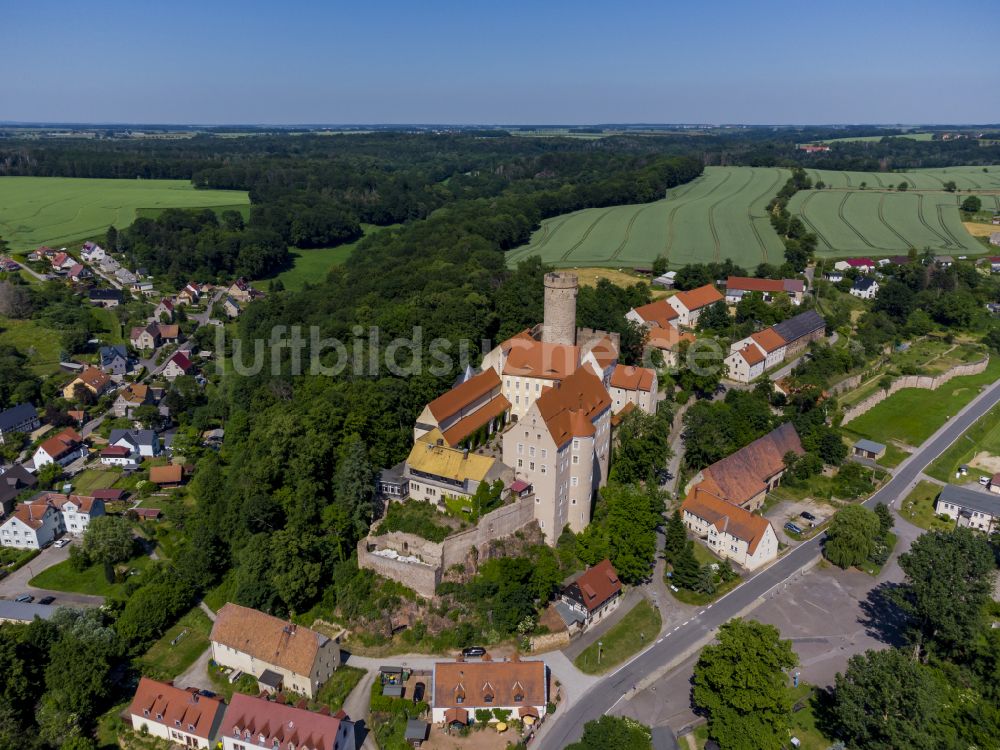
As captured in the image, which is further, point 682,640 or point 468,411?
point 468,411

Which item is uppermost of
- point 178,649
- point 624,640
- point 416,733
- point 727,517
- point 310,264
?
point 310,264

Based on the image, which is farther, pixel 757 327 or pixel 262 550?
pixel 757 327

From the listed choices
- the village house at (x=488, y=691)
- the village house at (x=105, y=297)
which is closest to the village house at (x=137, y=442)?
the village house at (x=488, y=691)

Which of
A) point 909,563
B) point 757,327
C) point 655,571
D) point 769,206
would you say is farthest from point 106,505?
point 769,206

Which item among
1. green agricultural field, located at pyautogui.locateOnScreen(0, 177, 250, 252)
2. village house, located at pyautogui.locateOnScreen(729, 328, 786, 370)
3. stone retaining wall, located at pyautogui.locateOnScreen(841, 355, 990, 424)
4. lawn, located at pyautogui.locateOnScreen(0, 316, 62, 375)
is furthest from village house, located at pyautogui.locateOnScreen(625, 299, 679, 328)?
green agricultural field, located at pyautogui.locateOnScreen(0, 177, 250, 252)

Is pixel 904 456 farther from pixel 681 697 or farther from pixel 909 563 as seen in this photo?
pixel 681 697

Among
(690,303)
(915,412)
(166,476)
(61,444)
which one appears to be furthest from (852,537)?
(61,444)

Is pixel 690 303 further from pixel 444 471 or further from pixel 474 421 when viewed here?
pixel 444 471

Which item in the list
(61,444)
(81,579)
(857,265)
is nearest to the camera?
(81,579)
